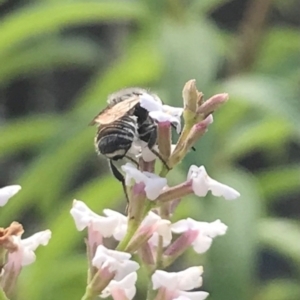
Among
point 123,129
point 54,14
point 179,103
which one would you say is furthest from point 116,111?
point 54,14

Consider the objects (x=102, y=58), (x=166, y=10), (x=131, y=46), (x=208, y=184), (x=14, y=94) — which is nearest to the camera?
(x=208, y=184)

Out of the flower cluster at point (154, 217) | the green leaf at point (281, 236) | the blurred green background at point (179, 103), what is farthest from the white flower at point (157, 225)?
the green leaf at point (281, 236)

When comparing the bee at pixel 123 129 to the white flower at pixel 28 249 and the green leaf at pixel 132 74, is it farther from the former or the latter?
the green leaf at pixel 132 74

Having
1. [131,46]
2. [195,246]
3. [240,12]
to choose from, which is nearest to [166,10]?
[131,46]

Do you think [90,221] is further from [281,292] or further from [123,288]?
[281,292]

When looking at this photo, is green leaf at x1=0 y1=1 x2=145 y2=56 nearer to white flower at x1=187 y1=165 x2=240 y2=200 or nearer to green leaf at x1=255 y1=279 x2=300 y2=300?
green leaf at x1=255 y1=279 x2=300 y2=300

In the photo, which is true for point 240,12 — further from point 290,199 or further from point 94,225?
point 94,225
